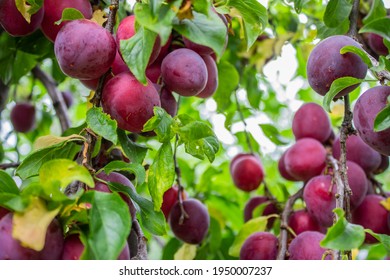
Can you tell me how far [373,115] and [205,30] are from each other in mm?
284

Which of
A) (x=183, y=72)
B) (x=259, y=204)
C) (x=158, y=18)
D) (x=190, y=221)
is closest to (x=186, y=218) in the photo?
(x=190, y=221)

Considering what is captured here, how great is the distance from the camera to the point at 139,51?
2.39 feet

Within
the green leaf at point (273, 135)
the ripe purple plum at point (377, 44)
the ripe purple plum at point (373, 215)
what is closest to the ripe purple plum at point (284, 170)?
the green leaf at point (273, 135)

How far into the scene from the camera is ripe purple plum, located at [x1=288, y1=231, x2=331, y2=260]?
3.21ft

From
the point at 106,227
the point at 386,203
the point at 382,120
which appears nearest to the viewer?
the point at 106,227

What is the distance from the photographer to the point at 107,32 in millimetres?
851

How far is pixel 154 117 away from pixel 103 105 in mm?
110

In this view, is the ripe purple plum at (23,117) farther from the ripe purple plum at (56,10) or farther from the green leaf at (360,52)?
the green leaf at (360,52)

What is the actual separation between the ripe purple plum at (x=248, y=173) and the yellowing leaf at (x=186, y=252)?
0.79 feet

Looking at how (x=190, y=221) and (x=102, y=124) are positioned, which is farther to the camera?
(x=190, y=221)

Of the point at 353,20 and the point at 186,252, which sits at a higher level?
the point at 353,20

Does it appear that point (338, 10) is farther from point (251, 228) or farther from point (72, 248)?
point (72, 248)

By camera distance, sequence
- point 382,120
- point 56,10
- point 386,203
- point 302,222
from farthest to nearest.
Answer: point 302,222, point 386,203, point 56,10, point 382,120
